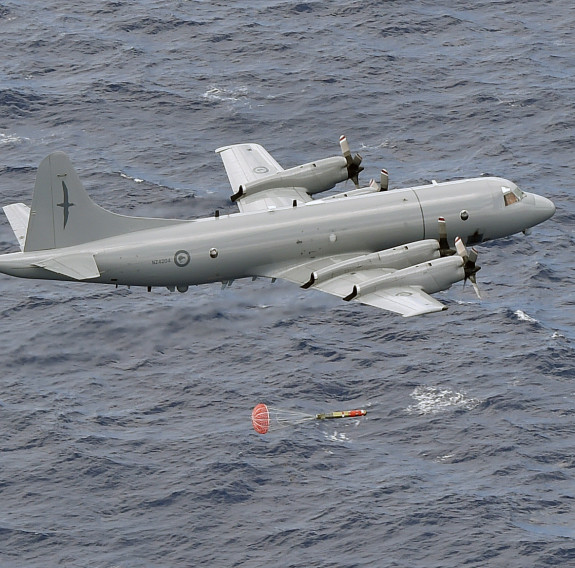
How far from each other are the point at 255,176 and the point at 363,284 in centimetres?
1810

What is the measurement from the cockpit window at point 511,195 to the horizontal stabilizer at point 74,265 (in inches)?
1152

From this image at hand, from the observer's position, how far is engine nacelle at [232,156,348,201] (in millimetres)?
118750

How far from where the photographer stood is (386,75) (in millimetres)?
160750

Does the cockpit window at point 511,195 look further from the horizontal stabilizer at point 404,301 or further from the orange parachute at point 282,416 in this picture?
the orange parachute at point 282,416

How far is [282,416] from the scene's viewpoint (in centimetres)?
12188

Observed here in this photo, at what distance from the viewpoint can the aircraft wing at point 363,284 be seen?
104000mm

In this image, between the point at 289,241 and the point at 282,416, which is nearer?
the point at 289,241

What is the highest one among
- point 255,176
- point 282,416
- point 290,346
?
point 255,176

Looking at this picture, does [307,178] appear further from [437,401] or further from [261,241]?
[437,401]

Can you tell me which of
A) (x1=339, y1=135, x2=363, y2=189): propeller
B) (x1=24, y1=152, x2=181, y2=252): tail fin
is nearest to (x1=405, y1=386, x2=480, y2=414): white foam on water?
(x1=339, y1=135, x2=363, y2=189): propeller

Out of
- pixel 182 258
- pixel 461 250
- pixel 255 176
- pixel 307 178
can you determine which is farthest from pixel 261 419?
pixel 461 250

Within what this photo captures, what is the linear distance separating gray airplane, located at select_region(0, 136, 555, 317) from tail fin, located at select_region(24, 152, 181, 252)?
0.21 ft

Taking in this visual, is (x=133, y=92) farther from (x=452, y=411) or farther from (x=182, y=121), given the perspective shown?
(x=452, y=411)

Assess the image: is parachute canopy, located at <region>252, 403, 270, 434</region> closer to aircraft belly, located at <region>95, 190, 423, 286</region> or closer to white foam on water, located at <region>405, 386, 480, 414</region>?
white foam on water, located at <region>405, 386, 480, 414</region>
